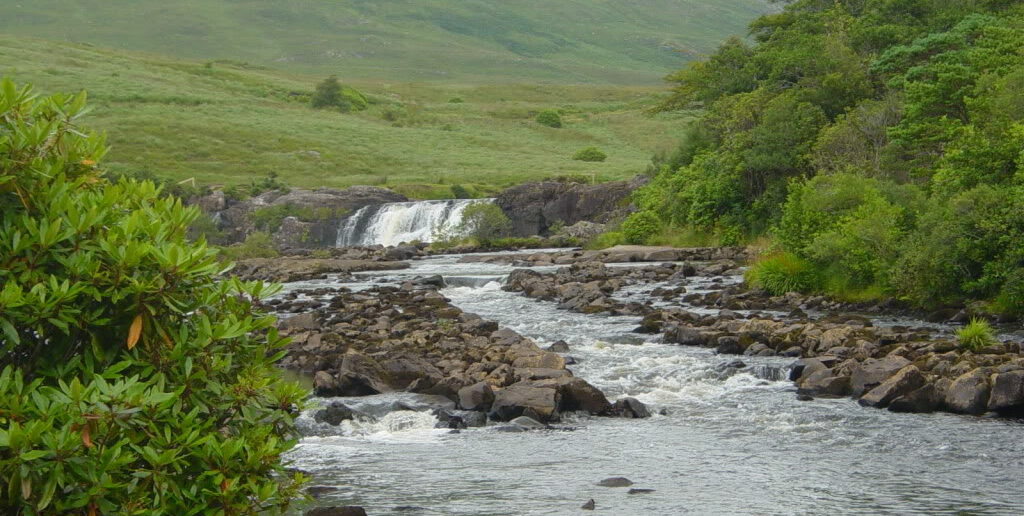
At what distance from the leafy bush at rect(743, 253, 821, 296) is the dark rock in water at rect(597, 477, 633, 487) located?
2029 cm

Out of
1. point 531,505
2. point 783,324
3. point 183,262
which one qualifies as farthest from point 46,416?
point 783,324

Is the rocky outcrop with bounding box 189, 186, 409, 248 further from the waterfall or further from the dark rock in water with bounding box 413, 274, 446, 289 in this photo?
the dark rock in water with bounding box 413, 274, 446, 289

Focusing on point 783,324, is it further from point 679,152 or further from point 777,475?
point 679,152

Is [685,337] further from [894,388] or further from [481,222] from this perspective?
[481,222]

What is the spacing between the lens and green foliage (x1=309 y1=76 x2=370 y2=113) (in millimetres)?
130750

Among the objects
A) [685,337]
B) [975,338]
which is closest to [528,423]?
[685,337]

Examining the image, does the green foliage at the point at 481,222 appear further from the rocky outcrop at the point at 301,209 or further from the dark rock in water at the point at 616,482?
the dark rock in water at the point at 616,482

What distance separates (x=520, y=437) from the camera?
18.0 m

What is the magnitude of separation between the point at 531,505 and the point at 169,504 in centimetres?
736

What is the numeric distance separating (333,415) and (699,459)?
646cm

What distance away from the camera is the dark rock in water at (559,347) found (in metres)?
25.6

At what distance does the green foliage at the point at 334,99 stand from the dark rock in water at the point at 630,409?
113381mm

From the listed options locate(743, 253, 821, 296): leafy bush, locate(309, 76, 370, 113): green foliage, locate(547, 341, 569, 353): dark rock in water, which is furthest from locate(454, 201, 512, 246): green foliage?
locate(309, 76, 370, 113): green foliage

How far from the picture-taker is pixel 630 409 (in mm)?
19531
